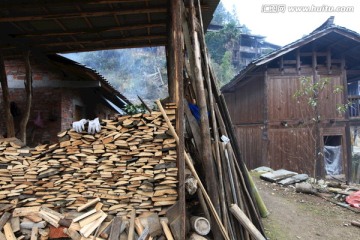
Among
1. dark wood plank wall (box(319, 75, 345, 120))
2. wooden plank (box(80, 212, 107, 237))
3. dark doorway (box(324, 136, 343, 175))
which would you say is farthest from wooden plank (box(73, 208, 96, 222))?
dark wood plank wall (box(319, 75, 345, 120))

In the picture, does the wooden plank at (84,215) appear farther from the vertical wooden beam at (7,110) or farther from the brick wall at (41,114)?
the brick wall at (41,114)

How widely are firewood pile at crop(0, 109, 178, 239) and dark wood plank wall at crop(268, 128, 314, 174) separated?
28.0 feet

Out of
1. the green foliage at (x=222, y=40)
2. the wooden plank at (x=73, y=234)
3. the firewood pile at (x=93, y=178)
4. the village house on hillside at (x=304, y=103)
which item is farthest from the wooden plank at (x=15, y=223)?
the green foliage at (x=222, y=40)

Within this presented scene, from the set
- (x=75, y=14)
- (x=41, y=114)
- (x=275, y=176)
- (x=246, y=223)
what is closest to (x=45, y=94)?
(x=41, y=114)

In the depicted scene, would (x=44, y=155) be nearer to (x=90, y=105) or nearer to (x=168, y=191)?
(x=168, y=191)

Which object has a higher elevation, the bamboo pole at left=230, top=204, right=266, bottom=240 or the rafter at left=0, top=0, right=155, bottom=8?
the rafter at left=0, top=0, right=155, bottom=8

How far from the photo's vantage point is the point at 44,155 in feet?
14.3

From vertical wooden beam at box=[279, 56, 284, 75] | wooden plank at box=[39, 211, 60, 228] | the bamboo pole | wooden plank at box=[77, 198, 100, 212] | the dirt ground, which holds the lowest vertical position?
the dirt ground

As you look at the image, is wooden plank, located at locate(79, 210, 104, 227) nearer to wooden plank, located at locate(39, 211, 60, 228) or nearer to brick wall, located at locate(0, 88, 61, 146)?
wooden plank, located at locate(39, 211, 60, 228)

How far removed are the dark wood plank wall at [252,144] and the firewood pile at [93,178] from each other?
29.1ft

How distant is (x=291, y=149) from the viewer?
37.2 ft

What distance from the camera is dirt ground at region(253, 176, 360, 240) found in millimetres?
5015

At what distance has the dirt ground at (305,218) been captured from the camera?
197 inches

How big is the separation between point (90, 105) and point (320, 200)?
28.2 ft
